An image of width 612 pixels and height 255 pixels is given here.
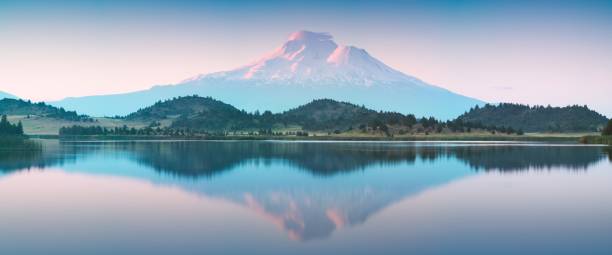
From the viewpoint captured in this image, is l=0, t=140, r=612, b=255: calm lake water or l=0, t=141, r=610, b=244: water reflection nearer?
l=0, t=140, r=612, b=255: calm lake water

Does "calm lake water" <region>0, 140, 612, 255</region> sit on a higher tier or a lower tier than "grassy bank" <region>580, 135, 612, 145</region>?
lower

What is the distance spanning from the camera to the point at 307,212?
105 feet

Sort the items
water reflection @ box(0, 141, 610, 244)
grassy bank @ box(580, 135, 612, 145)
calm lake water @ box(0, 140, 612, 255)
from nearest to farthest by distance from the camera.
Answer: calm lake water @ box(0, 140, 612, 255) < water reflection @ box(0, 141, 610, 244) < grassy bank @ box(580, 135, 612, 145)

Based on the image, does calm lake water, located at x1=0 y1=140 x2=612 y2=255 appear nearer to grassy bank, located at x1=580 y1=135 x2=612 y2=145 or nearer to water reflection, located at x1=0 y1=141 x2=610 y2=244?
water reflection, located at x1=0 y1=141 x2=610 y2=244

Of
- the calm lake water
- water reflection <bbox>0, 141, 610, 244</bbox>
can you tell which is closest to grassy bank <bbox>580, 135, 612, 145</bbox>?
water reflection <bbox>0, 141, 610, 244</bbox>

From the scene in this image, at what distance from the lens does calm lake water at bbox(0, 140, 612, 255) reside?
76.9 ft

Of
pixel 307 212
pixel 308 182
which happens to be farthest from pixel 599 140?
pixel 307 212

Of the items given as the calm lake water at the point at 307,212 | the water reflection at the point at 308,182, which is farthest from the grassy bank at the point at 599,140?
the calm lake water at the point at 307,212

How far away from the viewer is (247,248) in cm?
2284

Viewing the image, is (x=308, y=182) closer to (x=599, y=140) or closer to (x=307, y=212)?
(x=307, y=212)

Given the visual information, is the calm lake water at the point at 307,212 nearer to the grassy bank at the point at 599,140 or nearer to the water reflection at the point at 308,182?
the water reflection at the point at 308,182

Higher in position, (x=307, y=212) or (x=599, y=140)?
(x=599, y=140)

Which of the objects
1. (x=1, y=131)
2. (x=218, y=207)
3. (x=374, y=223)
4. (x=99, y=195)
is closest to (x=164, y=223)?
(x=218, y=207)

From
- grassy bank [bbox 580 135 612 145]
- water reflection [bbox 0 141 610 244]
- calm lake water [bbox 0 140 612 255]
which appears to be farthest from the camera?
grassy bank [bbox 580 135 612 145]
